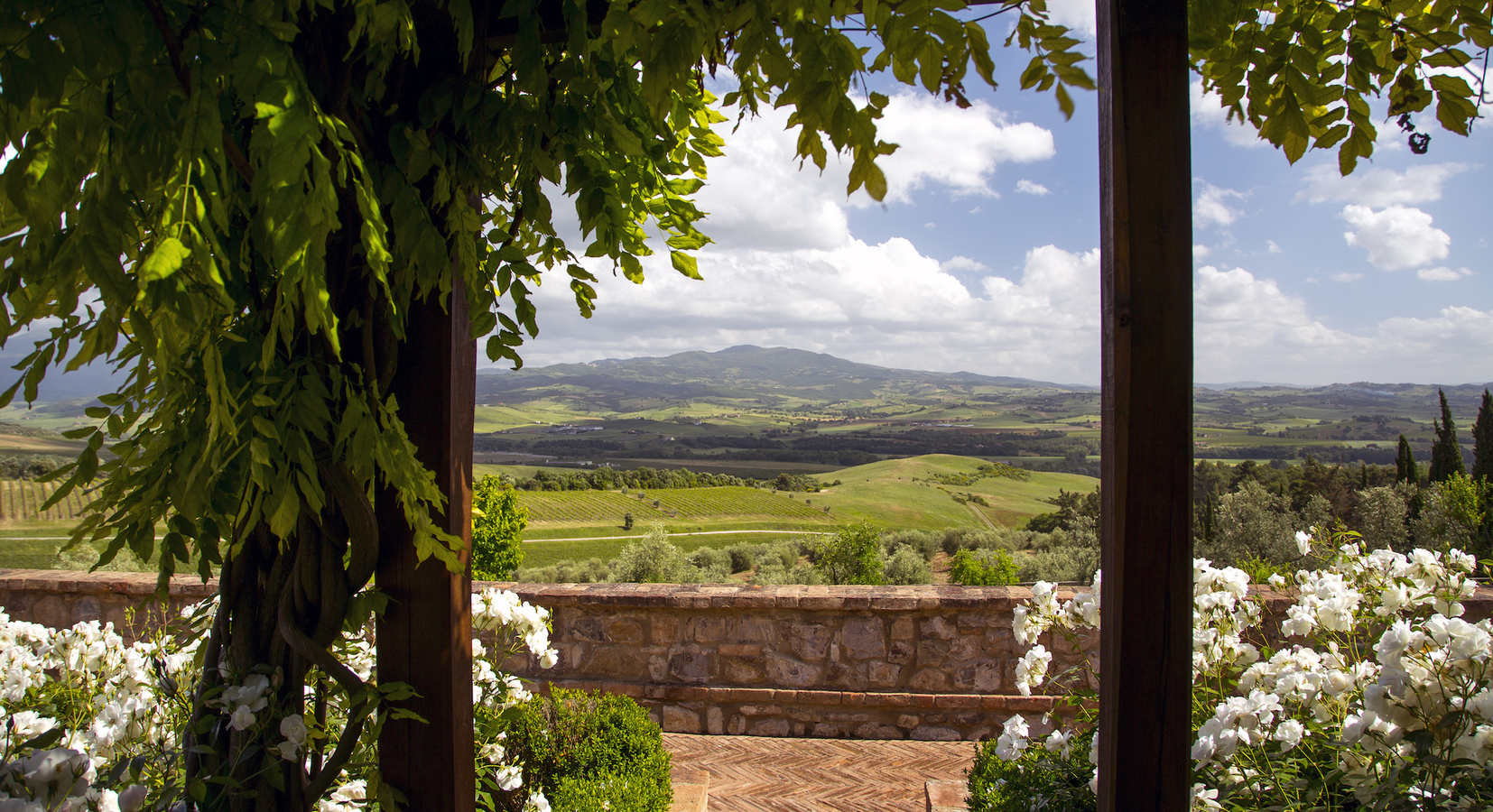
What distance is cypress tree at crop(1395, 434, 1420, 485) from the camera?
8594 mm

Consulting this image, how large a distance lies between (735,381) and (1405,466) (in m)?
57.7

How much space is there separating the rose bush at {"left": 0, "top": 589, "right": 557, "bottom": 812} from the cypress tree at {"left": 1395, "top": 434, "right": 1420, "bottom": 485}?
10.9m

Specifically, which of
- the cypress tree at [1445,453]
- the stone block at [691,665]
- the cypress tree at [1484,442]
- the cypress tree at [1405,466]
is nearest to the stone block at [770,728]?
the stone block at [691,665]

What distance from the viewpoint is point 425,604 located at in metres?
1.35

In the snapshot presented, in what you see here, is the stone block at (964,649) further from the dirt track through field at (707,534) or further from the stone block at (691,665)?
the dirt track through field at (707,534)

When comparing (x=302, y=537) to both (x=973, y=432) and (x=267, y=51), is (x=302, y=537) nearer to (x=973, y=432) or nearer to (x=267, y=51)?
(x=267, y=51)

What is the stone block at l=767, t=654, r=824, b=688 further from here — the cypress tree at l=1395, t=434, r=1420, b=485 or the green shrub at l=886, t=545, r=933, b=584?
the cypress tree at l=1395, t=434, r=1420, b=485

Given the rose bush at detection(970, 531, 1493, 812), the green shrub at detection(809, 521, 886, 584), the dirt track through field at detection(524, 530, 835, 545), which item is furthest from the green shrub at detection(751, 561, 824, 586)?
the rose bush at detection(970, 531, 1493, 812)

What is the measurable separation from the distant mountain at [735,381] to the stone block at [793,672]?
39.5 m

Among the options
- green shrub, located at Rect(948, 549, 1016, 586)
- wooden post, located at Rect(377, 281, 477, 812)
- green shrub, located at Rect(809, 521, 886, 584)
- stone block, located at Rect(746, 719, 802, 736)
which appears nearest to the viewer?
wooden post, located at Rect(377, 281, 477, 812)

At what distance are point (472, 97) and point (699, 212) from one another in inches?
24.7

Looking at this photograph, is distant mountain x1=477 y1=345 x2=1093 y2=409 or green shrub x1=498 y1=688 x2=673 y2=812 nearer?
green shrub x1=498 y1=688 x2=673 y2=812

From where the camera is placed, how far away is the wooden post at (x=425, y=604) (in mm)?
1350

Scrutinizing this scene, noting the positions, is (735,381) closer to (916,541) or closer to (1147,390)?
(916,541)
